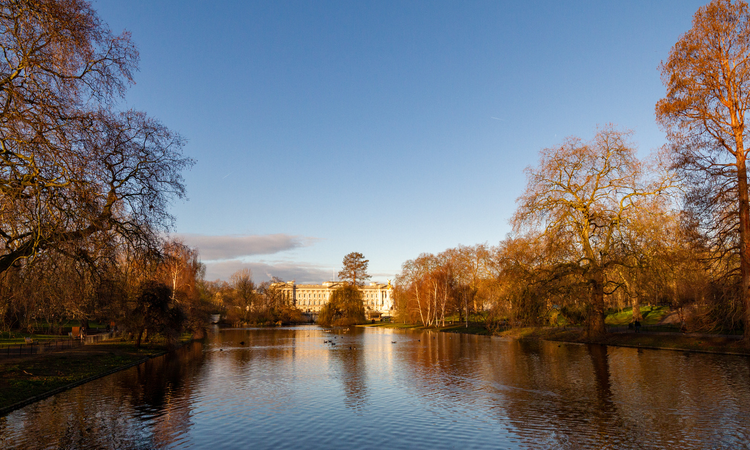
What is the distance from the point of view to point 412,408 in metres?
16.5

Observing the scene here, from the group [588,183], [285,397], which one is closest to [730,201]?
[588,183]

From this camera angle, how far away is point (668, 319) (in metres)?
50.2

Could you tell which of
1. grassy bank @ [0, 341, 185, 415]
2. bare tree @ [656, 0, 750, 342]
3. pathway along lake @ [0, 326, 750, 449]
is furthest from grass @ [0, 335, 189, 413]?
bare tree @ [656, 0, 750, 342]

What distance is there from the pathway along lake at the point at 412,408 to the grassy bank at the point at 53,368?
0.82m

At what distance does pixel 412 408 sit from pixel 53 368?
1902 cm

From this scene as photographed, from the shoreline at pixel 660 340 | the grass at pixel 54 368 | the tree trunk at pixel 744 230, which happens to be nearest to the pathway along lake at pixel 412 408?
the grass at pixel 54 368

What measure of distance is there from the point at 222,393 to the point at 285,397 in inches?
119

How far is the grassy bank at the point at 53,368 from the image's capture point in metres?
18.4

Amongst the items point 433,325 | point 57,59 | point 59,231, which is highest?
point 57,59

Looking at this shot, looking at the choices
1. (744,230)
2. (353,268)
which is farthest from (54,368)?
(353,268)

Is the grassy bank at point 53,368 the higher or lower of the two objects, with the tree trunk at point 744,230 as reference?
lower

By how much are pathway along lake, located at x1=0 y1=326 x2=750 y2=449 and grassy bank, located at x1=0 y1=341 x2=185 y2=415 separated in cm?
82

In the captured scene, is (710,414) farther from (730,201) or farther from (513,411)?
(730,201)

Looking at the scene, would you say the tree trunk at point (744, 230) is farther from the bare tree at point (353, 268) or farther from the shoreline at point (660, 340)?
the bare tree at point (353, 268)
